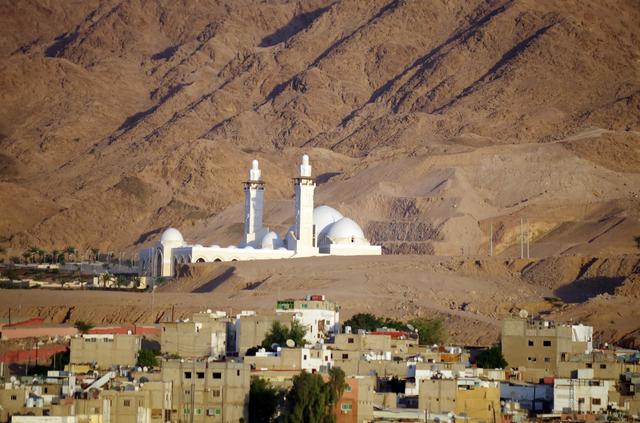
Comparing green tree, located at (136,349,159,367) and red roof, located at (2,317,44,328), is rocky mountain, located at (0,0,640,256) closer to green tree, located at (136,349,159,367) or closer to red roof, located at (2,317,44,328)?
red roof, located at (2,317,44,328)

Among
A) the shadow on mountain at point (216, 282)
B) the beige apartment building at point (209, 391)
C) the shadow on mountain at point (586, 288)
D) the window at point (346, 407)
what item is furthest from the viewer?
the shadow on mountain at point (216, 282)

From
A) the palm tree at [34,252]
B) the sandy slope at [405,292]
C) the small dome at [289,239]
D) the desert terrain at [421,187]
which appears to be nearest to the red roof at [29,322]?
the sandy slope at [405,292]

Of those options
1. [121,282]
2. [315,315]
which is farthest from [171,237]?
[315,315]

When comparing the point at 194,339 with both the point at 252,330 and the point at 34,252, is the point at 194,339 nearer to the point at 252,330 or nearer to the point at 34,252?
the point at 252,330

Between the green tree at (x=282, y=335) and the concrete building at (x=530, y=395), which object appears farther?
the green tree at (x=282, y=335)

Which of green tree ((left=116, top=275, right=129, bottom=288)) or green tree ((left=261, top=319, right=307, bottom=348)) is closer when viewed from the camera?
green tree ((left=261, top=319, right=307, bottom=348))

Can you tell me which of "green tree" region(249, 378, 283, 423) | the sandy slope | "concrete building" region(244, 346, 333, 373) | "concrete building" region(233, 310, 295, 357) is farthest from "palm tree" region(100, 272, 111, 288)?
"green tree" region(249, 378, 283, 423)

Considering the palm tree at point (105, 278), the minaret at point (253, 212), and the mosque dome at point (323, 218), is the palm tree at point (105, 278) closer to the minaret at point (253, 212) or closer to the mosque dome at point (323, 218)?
the minaret at point (253, 212)
